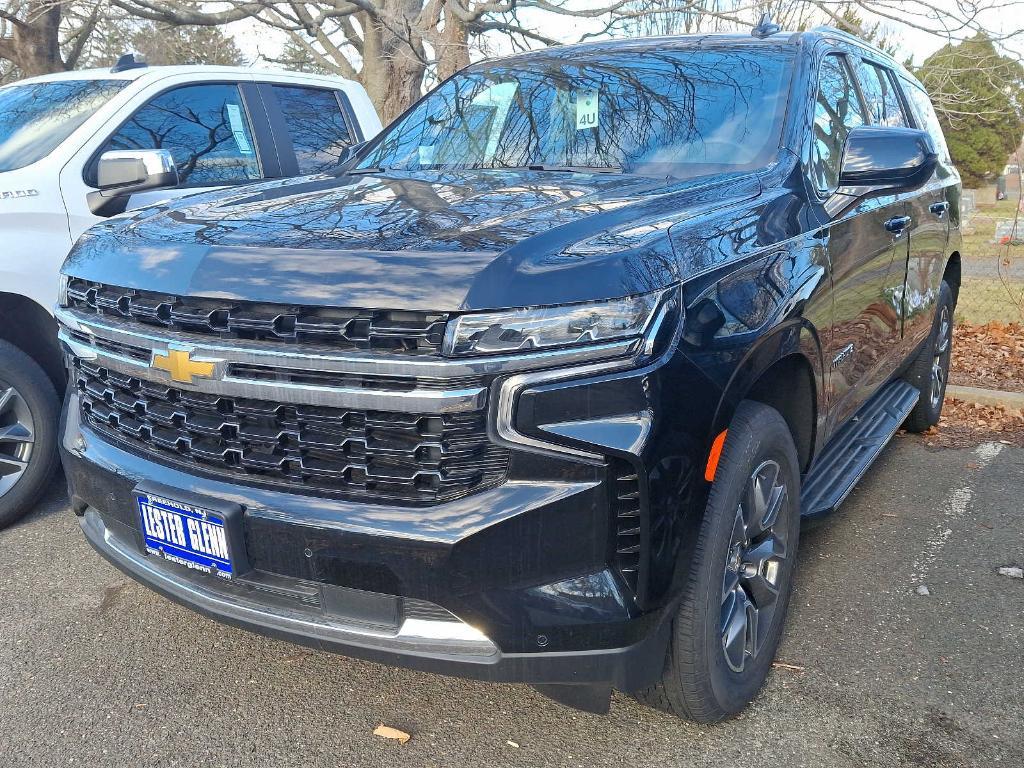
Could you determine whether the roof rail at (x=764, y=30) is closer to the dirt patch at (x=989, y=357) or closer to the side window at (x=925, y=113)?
the side window at (x=925, y=113)

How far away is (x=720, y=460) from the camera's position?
232 centimetres

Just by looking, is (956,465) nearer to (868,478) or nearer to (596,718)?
(868,478)

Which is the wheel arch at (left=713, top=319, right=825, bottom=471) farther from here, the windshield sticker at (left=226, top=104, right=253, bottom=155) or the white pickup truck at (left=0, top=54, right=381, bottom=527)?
the windshield sticker at (left=226, top=104, right=253, bottom=155)

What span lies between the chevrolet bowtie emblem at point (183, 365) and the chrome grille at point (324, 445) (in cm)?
5

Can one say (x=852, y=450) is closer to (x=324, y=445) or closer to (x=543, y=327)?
(x=543, y=327)

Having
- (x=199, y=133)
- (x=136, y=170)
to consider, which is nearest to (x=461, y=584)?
(x=136, y=170)

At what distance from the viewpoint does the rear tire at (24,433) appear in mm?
3844

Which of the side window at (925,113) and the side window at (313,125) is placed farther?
the side window at (313,125)

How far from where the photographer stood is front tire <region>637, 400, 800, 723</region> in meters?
2.26

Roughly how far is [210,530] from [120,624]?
1.20 meters

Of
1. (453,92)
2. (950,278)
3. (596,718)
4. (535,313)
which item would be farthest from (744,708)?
(950,278)

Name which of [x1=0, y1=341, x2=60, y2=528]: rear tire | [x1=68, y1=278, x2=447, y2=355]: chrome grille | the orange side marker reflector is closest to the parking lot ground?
[x1=0, y1=341, x2=60, y2=528]: rear tire

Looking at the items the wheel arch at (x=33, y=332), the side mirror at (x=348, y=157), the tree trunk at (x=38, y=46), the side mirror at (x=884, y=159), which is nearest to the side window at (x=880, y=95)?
the side mirror at (x=884, y=159)

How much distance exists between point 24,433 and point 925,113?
4.78m
